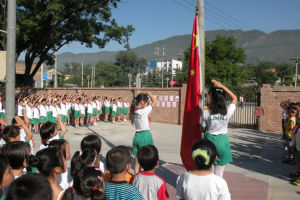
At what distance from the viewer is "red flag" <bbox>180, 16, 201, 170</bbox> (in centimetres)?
502

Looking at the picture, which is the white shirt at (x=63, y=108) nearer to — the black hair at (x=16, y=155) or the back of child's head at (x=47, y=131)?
the back of child's head at (x=47, y=131)

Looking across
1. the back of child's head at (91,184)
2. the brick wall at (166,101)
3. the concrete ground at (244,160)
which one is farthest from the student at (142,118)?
the brick wall at (166,101)

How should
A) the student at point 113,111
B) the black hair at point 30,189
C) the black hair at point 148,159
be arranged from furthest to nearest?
the student at point 113,111 < the black hair at point 148,159 < the black hair at point 30,189

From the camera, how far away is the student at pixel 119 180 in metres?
2.52

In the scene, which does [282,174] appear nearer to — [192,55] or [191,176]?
[192,55]

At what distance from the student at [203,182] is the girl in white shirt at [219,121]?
4.46 feet

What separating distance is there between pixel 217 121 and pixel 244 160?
432 cm

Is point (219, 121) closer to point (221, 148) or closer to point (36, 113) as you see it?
point (221, 148)

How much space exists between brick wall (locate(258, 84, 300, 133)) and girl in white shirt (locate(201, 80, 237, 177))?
396 inches

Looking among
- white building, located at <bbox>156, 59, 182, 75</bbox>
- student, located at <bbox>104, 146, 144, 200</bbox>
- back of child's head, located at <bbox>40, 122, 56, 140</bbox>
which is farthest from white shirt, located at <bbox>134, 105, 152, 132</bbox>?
white building, located at <bbox>156, 59, 182, 75</bbox>

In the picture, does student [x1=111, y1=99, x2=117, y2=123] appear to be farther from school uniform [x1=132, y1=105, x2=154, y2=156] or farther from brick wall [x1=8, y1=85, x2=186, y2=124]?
school uniform [x1=132, y1=105, x2=154, y2=156]

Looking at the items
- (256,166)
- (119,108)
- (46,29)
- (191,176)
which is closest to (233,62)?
(119,108)

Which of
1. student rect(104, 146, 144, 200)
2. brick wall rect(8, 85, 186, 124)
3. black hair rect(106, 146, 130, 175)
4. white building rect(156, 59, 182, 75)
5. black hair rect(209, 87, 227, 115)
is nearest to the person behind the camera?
student rect(104, 146, 144, 200)

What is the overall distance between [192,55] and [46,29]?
1346 cm
